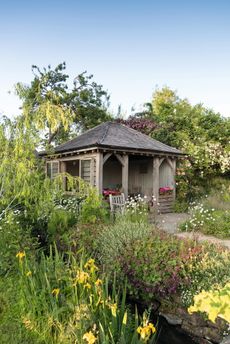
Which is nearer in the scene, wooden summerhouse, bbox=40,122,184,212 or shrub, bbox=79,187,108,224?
shrub, bbox=79,187,108,224

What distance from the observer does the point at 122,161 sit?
1065 cm

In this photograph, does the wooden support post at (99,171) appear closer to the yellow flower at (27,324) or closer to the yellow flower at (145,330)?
the yellow flower at (27,324)

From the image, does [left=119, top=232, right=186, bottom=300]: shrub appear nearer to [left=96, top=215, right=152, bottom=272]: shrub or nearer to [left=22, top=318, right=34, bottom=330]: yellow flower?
[left=96, top=215, right=152, bottom=272]: shrub

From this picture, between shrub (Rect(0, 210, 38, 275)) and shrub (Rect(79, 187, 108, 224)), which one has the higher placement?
shrub (Rect(79, 187, 108, 224))

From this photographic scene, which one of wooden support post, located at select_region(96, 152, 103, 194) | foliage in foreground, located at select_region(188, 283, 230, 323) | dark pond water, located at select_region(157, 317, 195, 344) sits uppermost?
wooden support post, located at select_region(96, 152, 103, 194)

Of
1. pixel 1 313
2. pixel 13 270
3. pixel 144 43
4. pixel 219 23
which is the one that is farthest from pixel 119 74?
pixel 1 313

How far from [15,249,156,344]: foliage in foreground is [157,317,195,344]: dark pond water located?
0.80 metres

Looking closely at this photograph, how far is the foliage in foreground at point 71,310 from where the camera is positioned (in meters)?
2.74

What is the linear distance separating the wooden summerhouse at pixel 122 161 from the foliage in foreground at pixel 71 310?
6.45 m

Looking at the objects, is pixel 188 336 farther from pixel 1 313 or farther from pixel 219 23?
pixel 219 23

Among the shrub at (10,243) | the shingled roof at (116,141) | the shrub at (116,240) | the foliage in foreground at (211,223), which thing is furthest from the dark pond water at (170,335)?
the shingled roof at (116,141)

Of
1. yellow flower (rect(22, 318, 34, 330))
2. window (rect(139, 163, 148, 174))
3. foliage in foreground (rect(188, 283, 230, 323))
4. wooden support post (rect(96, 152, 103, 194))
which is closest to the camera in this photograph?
foliage in foreground (rect(188, 283, 230, 323))

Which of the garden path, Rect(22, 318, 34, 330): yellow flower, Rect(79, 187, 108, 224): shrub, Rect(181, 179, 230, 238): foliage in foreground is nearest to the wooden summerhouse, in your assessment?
the garden path

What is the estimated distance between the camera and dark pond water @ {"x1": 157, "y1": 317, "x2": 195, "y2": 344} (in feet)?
13.0
